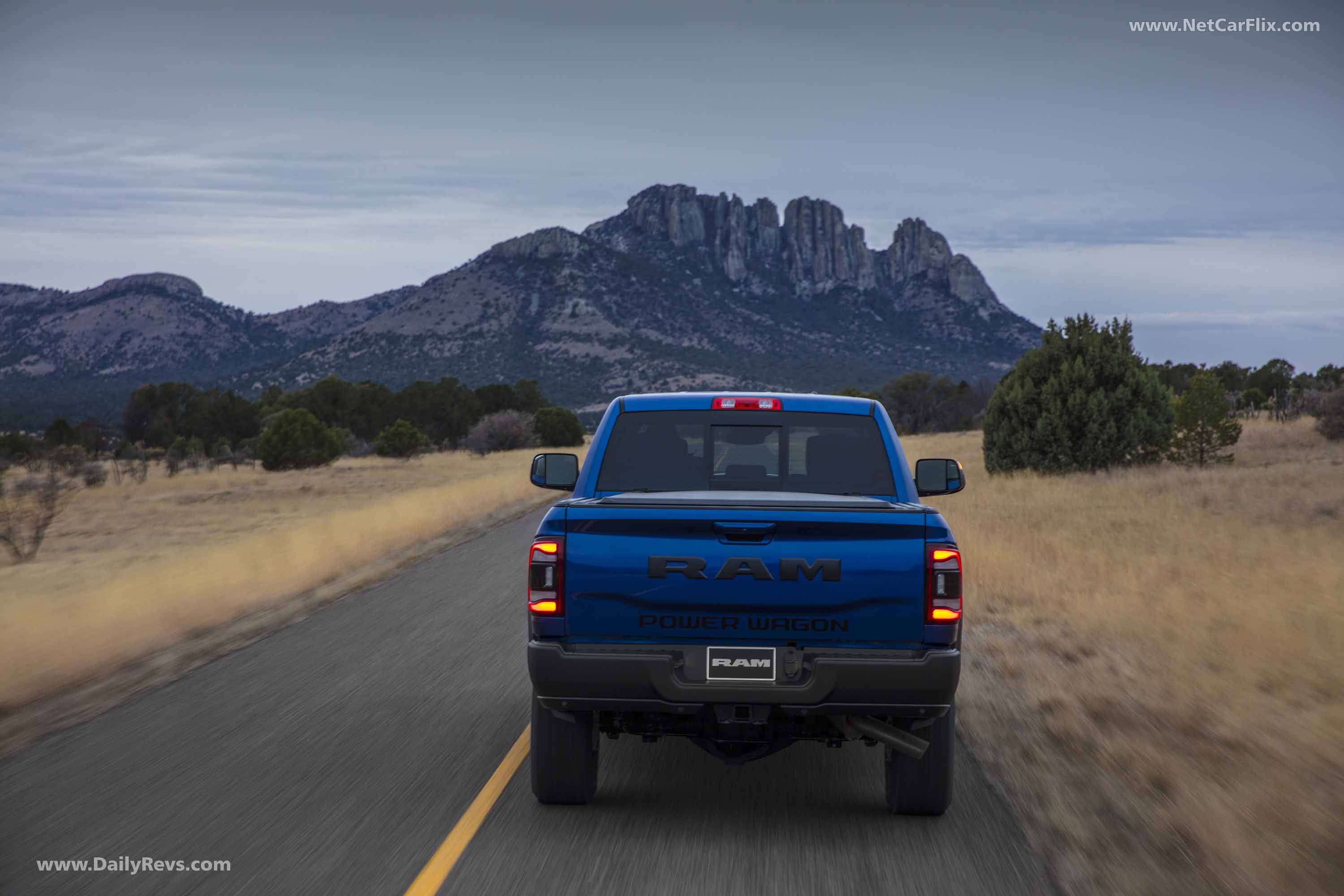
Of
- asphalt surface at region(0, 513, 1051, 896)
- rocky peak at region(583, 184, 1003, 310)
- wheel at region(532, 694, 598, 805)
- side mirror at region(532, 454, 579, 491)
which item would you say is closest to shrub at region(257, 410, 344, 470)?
asphalt surface at region(0, 513, 1051, 896)

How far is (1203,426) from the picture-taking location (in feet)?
97.5

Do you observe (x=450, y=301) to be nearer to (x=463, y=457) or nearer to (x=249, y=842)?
(x=463, y=457)

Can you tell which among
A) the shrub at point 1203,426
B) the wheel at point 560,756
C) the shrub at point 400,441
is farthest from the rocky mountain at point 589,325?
the wheel at point 560,756

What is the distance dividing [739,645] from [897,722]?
881 millimetres

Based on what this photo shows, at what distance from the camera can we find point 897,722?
493cm

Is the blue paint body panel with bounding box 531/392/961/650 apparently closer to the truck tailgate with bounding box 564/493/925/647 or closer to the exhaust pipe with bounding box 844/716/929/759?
the truck tailgate with bounding box 564/493/925/647

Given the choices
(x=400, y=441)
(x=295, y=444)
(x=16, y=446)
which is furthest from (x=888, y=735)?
(x=400, y=441)

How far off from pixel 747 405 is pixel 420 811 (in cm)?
263

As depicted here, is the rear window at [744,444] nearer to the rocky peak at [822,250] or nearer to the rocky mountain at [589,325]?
the rocky mountain at [589,325]

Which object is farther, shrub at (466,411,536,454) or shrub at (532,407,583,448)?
shrub at (532,407,583,448)

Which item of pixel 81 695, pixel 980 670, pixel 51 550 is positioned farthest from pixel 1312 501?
pixel 51 550

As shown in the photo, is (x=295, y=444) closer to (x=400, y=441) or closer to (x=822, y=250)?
(x=400, y=441)

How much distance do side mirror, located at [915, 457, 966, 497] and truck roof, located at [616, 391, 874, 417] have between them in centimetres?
52

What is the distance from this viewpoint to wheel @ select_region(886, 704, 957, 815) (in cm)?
505
